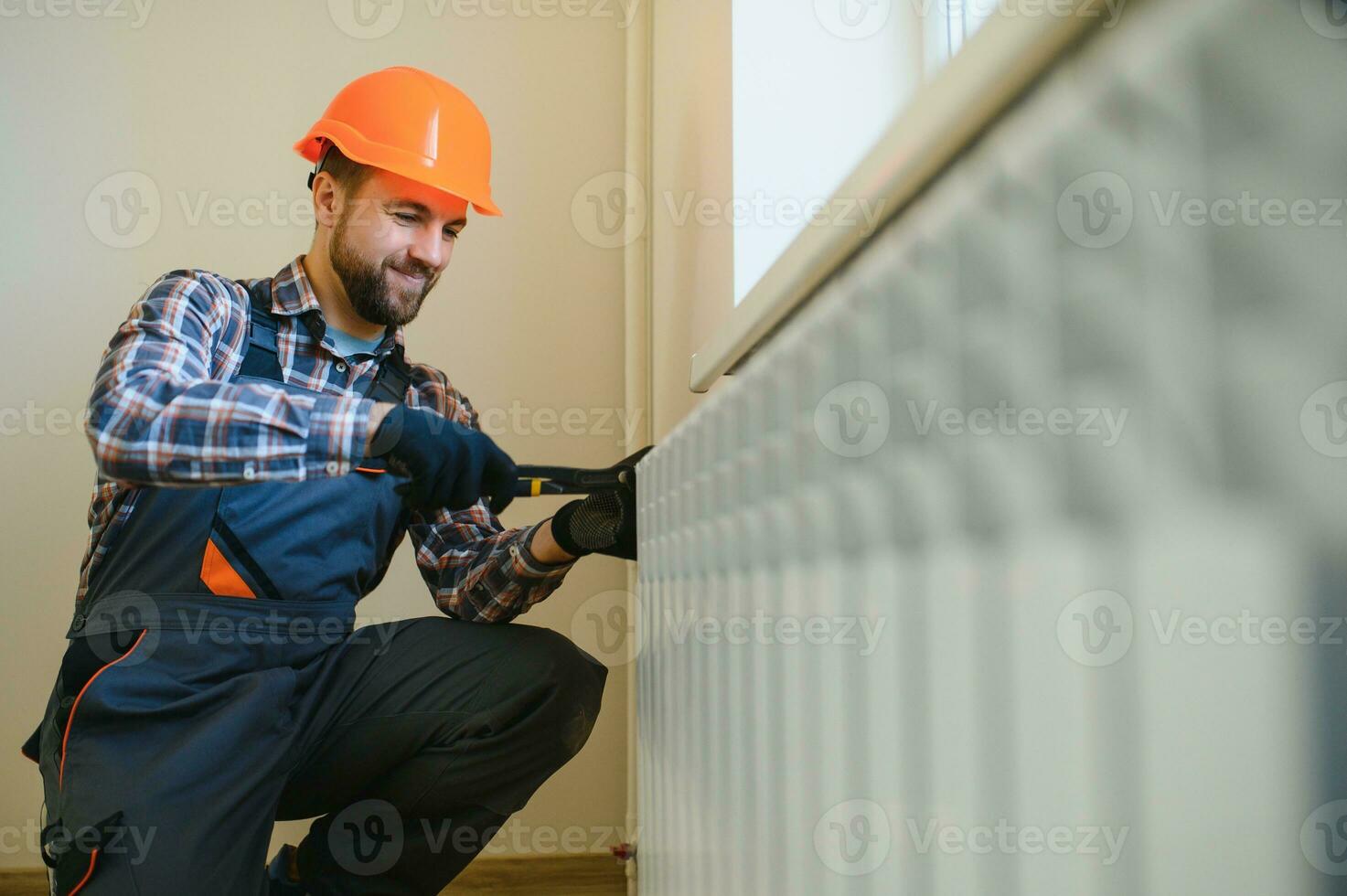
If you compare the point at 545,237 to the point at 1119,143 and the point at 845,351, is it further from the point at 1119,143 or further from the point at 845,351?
the point at 1119,143

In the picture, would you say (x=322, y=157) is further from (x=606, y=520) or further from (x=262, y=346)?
(x=606, y=520)

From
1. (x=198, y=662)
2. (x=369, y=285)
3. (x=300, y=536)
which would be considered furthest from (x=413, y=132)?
(x=198, y=662)

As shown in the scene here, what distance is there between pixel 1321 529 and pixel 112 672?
130 centimetres

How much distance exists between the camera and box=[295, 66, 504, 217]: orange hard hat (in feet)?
4.97

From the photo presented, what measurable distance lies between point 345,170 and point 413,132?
127mm

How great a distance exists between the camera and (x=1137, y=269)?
0.95 feet

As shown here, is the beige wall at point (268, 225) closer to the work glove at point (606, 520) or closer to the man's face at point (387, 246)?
the man's face at point (387, 246)

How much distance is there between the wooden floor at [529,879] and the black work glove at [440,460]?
46.3 inches

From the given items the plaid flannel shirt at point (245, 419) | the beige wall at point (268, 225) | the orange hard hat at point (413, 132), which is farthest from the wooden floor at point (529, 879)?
the orange hard hat at point (413, 132)

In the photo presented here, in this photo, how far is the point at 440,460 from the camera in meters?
1.07

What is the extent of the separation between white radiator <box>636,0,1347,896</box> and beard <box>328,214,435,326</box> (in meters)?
1.13

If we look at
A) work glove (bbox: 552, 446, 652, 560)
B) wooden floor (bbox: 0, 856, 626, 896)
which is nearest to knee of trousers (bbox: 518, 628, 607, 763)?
work glove (bbox: 552, 446, 652, 560)

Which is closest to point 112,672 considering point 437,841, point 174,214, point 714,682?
point 437,841

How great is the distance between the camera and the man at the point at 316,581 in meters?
1.08
